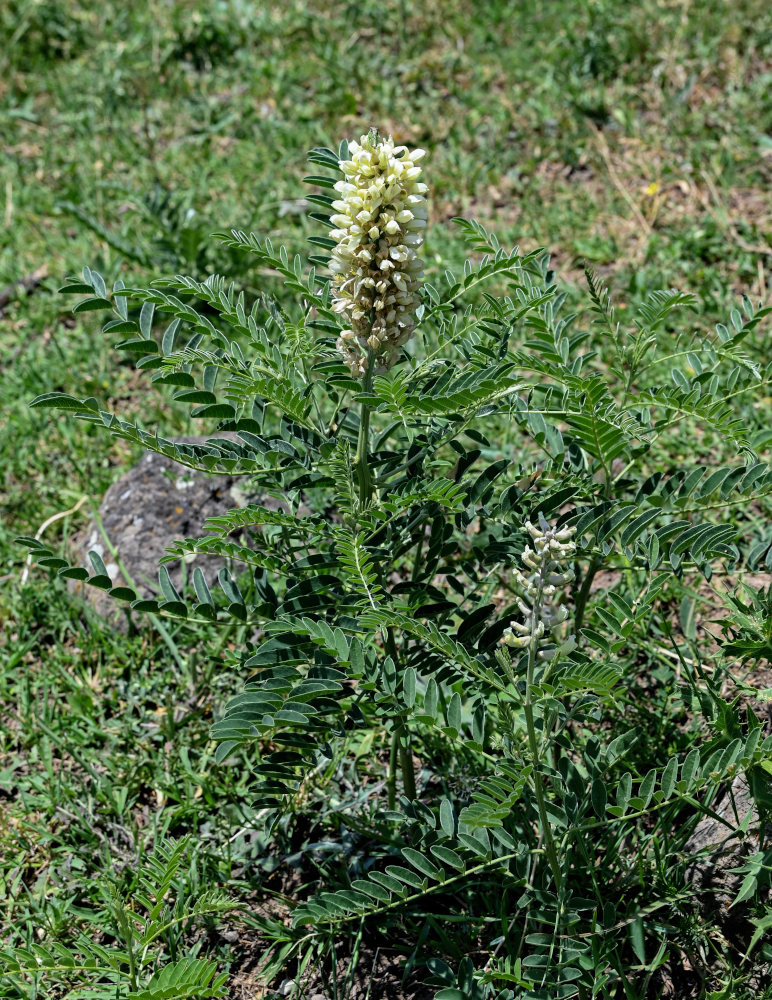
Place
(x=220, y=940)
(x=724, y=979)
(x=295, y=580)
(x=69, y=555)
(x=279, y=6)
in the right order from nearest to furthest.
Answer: (x=724, y=979), (x=295, y=580), (x=220, y=940), (x=69, y=555), (x=279, y=6)

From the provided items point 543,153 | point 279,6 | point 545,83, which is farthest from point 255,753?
point 279,6

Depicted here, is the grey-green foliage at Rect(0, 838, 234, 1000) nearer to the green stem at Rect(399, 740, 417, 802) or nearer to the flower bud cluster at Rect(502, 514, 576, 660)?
the green stem at Rect(399, 740, 417, 802)

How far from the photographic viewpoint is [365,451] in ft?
7.01

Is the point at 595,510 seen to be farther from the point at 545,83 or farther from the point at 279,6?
the point at 279,6

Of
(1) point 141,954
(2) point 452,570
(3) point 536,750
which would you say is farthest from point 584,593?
(1) point 141,954

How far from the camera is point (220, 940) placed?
2.47 metres

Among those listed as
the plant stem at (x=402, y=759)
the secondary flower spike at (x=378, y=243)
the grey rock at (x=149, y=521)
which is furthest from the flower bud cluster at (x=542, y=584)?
the grey rock at (x=149, y=521)

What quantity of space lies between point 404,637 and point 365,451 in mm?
428

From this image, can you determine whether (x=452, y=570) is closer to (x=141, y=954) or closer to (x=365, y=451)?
(x=365, y=451)

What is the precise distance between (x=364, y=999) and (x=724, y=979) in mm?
797

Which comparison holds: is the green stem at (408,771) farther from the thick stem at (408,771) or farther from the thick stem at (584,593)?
the thick stem at (584,593)

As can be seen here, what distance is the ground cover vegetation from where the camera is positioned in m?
2.02

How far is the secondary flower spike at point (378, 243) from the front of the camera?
1.91m

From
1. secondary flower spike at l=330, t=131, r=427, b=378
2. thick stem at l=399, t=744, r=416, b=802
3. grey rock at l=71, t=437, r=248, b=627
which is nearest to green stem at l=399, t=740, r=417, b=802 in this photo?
thick stem at l=399, t=744, r=416, b=802
